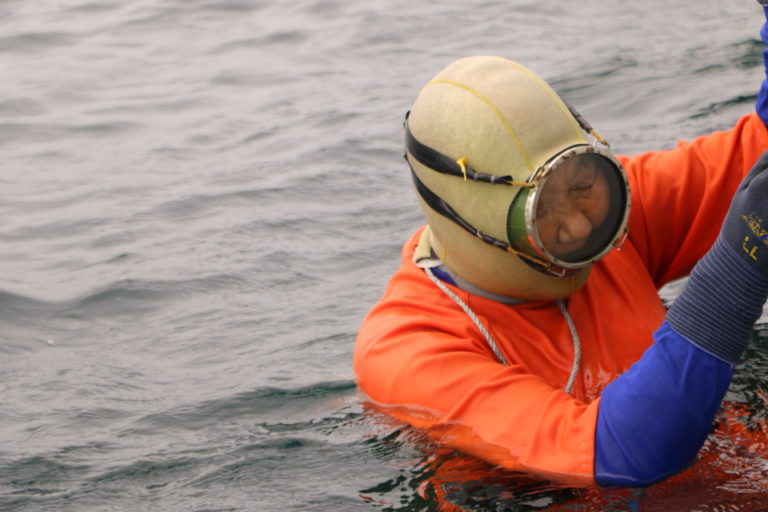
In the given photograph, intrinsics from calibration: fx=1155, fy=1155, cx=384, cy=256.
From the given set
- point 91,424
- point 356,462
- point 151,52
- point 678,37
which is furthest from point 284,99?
point 356,462

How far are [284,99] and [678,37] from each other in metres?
3.22

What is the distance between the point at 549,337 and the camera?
3420mm

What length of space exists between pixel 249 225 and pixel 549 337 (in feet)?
11.2

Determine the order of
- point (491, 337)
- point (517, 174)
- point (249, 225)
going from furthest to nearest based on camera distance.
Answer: point (249, 225)
point (491, 337)
point (517, 174)

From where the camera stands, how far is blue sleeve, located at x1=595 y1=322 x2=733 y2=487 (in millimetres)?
2779

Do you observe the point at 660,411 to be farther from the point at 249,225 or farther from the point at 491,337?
the point at 249,225

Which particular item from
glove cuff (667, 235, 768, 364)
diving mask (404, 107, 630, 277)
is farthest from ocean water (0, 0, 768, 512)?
diving mask (404, 107, 630, 277)

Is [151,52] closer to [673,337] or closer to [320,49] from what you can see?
[320,49]

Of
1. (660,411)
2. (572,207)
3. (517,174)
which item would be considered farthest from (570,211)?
(660,411)

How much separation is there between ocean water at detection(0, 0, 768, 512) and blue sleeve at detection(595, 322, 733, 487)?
21 cm

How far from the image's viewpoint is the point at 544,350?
3396mm

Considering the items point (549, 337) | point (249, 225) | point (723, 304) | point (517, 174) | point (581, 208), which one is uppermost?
point (517, 174)

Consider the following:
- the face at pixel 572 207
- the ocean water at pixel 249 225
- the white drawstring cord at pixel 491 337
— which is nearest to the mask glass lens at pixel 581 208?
the face at pixel 572 207

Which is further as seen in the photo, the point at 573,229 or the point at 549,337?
the point at 549,337
